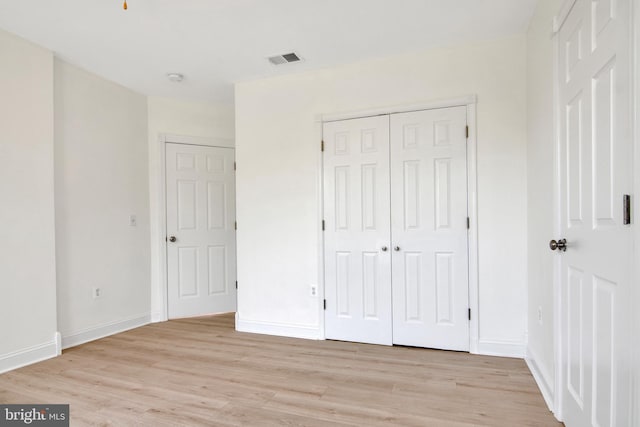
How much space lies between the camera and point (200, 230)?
443 cm

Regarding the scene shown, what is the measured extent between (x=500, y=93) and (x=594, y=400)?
227 centimetres

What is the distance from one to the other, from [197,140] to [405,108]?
102 inches

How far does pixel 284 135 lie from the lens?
11.8 feet

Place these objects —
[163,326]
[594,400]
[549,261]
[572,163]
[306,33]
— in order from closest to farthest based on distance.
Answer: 1. [594,400]
2. [572,163]
3. [549,261]
4. [306,33]
5. [163,326]

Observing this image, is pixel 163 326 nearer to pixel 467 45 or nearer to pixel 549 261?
pixel 549 261

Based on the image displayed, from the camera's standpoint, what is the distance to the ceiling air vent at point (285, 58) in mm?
3208

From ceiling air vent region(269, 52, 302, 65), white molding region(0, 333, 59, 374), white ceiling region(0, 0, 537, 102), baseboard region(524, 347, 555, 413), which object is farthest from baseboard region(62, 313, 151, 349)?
baseboard region(524, 347, 555, 413)

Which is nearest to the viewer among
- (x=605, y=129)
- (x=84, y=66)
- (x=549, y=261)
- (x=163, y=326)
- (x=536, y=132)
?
(x=605, y=129)

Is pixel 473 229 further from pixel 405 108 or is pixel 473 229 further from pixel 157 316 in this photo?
pixel 157 316

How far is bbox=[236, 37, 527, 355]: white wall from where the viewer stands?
2.87 metres

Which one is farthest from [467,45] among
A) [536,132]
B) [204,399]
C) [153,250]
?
[153,250]

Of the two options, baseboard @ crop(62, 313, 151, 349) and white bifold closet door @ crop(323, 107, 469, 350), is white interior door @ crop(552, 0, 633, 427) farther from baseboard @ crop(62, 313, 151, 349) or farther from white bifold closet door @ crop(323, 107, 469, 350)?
baseboard @ crop(62, 313, 151, 349)

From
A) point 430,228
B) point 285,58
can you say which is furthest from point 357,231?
point 285,58

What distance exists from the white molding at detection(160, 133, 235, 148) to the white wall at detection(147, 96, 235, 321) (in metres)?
0.04
